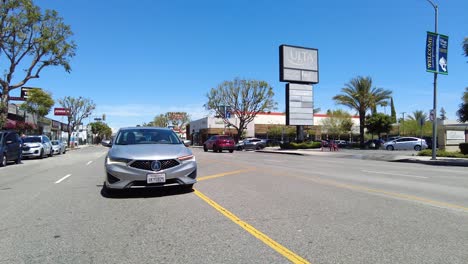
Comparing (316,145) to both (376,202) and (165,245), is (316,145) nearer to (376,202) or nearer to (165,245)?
(376,202)

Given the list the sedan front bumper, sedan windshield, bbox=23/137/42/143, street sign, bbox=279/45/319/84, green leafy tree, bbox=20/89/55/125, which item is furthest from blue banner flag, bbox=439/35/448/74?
green leafy tree, bbox=20/89/55/125

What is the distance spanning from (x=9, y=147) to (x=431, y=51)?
81.4ft

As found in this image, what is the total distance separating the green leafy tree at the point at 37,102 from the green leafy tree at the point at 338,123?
5113 centimetres

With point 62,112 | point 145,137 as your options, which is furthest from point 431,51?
point 62,112

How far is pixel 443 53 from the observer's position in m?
24.2

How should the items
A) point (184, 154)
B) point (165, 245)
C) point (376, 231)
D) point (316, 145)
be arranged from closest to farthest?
point (165, 245), point (376, 231), point (184, 154), point (316, 145)

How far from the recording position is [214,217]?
6555 millimetres

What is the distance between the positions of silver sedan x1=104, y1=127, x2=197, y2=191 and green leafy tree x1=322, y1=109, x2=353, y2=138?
71573 millimetres

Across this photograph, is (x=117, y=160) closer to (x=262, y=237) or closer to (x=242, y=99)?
(x=262, y=237)

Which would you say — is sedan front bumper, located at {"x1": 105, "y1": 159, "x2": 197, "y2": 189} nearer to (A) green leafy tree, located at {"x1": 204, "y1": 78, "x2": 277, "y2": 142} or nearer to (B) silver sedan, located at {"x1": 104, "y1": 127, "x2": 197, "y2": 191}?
(B) silver sedan, located at {"x1": 104, "y1": 127, "x2": 197, "y2": 191}

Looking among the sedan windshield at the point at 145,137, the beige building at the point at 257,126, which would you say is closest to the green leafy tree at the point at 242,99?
the beige building at the point at 257,126

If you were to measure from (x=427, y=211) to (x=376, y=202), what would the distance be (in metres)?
1.07

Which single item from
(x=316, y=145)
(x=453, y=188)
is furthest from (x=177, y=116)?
(x=453, y=188)

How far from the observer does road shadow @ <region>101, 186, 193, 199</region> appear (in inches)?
344
